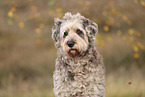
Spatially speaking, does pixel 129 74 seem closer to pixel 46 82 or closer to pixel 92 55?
pixel 46 82

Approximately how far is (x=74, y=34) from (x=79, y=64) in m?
0.56

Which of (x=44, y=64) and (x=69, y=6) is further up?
(x=69, y=6)

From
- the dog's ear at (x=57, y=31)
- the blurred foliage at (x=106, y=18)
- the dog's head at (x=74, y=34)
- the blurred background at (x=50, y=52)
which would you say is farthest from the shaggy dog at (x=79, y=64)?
the blurred background at (x=50, y=52)

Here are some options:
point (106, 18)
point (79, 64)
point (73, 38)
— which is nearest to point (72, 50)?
point (73, 38)

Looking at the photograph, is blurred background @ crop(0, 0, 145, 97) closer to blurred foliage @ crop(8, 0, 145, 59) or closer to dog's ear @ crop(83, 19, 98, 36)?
blurred foliage @ crop(8, 0, 145, 59)

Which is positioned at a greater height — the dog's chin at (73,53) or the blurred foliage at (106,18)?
the blurred foliage at (106,18)

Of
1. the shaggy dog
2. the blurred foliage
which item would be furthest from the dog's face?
the blurred foliage

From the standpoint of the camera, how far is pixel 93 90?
4023mm

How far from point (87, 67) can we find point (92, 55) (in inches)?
9.5

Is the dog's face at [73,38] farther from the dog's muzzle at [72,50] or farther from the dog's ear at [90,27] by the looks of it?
the dog's ear at [90,27]

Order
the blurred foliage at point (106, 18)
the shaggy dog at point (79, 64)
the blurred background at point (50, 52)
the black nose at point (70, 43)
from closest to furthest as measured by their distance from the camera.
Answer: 1. the black nose at point (70, 43)
2. the shaggy dog at point (79, 64)
3. the blurred foliage at point (106, 18)
4. the blurred background at point (50, 52)

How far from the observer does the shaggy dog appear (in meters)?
4.02

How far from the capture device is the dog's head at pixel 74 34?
3879 millimetres

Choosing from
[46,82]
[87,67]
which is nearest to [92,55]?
[87,67]
